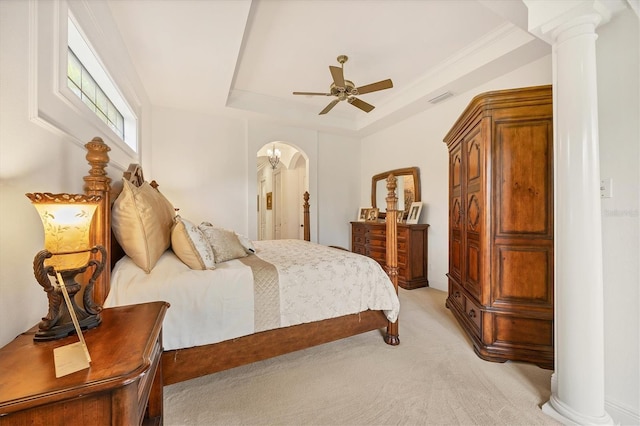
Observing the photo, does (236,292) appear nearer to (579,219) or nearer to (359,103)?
(579,219)

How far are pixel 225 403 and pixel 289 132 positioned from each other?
406 centimetres

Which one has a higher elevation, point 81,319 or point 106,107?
point 106,107

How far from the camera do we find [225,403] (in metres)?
1.57

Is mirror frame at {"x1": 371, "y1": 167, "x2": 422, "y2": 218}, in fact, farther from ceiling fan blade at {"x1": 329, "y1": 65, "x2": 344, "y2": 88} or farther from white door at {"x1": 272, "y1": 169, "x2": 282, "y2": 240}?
white door at {"x1": 272, "y1": 169, "x2": 282, "y2": 240}

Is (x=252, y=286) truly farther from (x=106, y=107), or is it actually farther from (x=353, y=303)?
(x=106, y=107)

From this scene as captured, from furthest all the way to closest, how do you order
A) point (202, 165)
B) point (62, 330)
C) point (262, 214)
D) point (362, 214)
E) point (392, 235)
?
point (262, 214)
point (362, 214)
point (202, 165)
point (392, 235)
point (62, 330)

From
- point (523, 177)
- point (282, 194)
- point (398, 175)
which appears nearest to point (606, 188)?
point (523, 177)

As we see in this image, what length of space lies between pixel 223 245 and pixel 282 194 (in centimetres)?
469

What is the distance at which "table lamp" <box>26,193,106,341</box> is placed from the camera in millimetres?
853

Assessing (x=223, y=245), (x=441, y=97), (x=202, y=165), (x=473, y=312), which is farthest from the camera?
(x=202, y=165)

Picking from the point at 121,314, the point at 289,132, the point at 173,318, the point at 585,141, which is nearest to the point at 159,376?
the point at 173,318

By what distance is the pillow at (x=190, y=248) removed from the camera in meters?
1.73

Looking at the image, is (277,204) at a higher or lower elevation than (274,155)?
lower

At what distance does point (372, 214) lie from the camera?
4.89m
